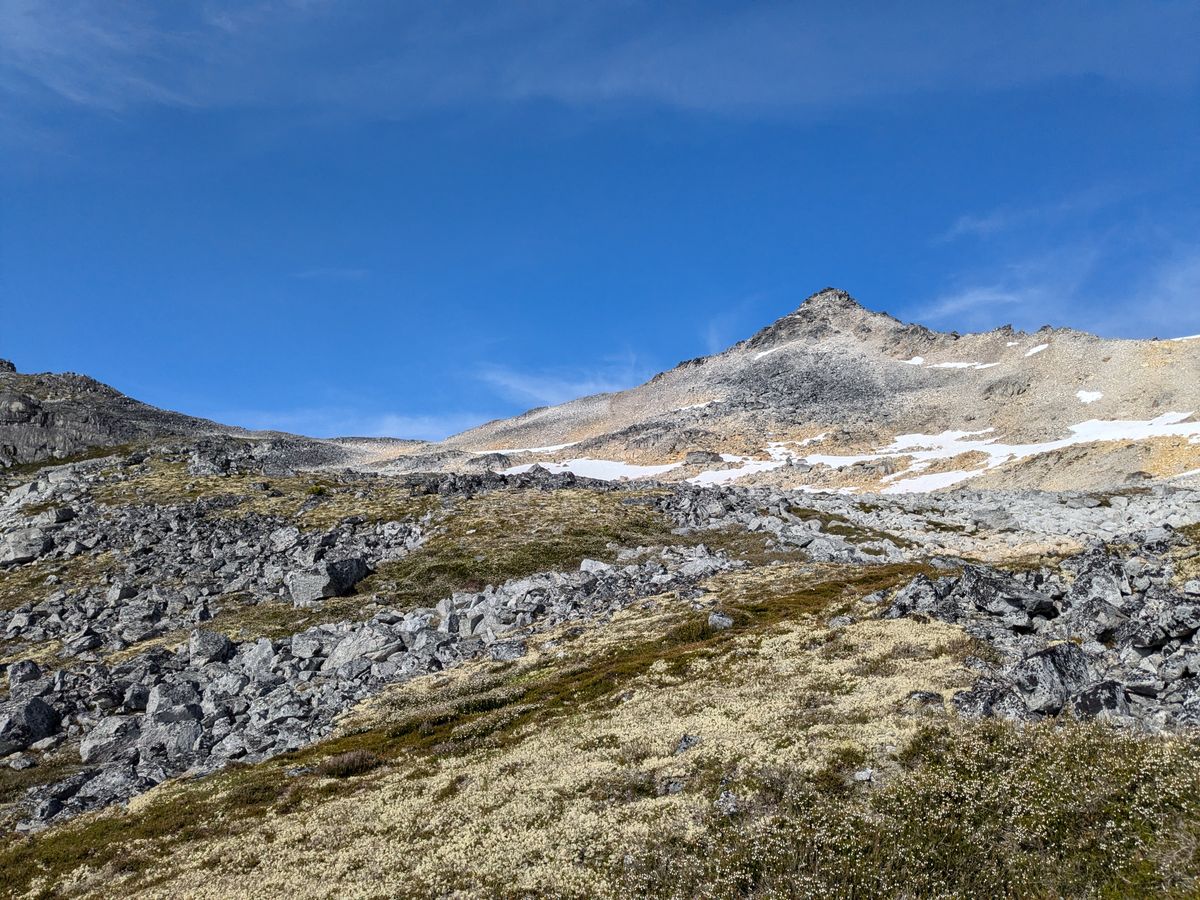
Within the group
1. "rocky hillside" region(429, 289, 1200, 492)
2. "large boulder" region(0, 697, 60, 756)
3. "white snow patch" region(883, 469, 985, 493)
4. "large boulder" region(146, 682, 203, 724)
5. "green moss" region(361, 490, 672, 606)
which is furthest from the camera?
"white snow patch" region(883, 469, 985, 493)

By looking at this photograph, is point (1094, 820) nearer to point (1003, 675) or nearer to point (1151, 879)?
point (1151, 879)

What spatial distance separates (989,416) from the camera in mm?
161125

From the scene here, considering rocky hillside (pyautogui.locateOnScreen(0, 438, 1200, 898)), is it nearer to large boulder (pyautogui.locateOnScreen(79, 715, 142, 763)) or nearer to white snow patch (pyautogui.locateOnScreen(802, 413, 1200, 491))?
large boulder (pyautogui.locateOnScreen(79, 715, 142, 763))

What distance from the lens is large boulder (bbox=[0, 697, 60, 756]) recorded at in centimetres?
3616

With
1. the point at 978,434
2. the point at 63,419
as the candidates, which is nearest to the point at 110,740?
the point at 63,419

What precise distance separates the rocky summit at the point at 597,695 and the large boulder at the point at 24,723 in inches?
6.2

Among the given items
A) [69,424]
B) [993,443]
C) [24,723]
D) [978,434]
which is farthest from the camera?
[978,434]

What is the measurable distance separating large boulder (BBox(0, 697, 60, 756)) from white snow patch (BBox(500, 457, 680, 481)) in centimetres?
11460

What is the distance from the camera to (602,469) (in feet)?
565

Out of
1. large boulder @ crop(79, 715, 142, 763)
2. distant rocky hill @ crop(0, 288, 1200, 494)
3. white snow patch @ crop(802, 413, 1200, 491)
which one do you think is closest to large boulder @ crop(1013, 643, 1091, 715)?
large boulder @ crop(79, 715, 142, 763)

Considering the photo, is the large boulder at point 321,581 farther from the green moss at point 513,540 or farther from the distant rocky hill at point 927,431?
the distant rocky hill at point 927,431

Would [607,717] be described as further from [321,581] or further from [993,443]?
[993,443]

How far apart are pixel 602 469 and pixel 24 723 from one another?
139180 millimetres

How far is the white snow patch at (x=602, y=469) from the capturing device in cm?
15962
